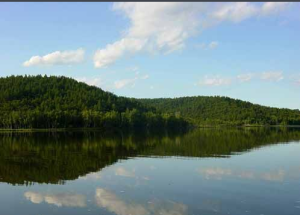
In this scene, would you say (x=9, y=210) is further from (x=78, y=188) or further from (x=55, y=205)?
(x=78, y=188)

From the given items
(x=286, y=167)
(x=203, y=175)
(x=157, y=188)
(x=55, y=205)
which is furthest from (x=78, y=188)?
(x=286, y=167)

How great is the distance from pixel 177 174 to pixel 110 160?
14112mm

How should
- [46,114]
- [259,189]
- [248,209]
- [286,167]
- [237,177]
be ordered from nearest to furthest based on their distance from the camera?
1. [248,209]
2. [259,189]
3. [237,177]
4. [286,167]
5. [46,114]

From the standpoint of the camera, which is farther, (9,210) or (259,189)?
(259,189)

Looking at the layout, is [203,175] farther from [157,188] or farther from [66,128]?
[66,128]

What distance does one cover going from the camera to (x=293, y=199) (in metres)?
26.5

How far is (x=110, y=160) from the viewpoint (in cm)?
4900

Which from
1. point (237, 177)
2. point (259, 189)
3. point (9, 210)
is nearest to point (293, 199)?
point (259, 189)

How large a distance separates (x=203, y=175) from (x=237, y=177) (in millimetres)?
3580

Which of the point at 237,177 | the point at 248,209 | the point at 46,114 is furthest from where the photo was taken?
the point at 46,114

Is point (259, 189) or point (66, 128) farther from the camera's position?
point (66, 128)

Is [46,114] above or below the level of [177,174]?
above

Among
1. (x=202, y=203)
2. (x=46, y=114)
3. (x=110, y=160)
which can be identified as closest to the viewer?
(x=202, y=203)

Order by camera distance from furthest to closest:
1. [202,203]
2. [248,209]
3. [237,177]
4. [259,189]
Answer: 1. [237,177]
2. [259,189]
3. [202,203]
4. [248,209]
